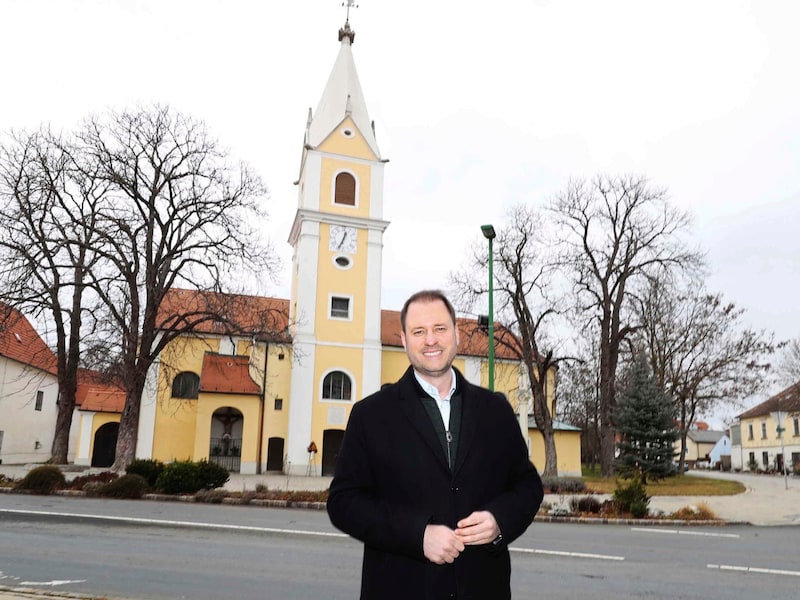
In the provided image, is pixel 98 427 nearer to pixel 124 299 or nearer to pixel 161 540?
pixel 124 299

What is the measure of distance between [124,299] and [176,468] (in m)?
9.85

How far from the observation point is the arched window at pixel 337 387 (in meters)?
35.4

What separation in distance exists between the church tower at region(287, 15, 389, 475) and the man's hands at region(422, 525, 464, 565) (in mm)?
31419

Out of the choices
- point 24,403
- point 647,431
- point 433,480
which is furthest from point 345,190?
point 433,480

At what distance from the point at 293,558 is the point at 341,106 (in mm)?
33690

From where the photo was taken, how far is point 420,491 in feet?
8.40

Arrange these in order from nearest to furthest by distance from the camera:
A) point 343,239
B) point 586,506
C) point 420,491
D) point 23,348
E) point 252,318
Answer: point 420,491
point 586,506
point 252,318
point 343,239
point 23,348

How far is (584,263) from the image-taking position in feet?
107

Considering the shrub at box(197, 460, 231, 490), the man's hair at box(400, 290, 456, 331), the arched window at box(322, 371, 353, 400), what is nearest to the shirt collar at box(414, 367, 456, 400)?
the man's hair at box(400, 290, 456, 331)

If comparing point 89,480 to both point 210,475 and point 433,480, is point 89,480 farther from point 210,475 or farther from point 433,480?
point 433,480

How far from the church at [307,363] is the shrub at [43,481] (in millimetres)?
13450

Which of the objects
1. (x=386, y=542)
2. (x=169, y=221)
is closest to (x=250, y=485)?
(x=169, y=221)

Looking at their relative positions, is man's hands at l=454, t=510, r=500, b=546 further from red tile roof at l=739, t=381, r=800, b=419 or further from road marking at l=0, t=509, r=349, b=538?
red tile roof at l=739, t=381, r=800, b=419

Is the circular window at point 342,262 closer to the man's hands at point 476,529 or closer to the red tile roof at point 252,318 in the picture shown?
the red tile roof at point 252,318
